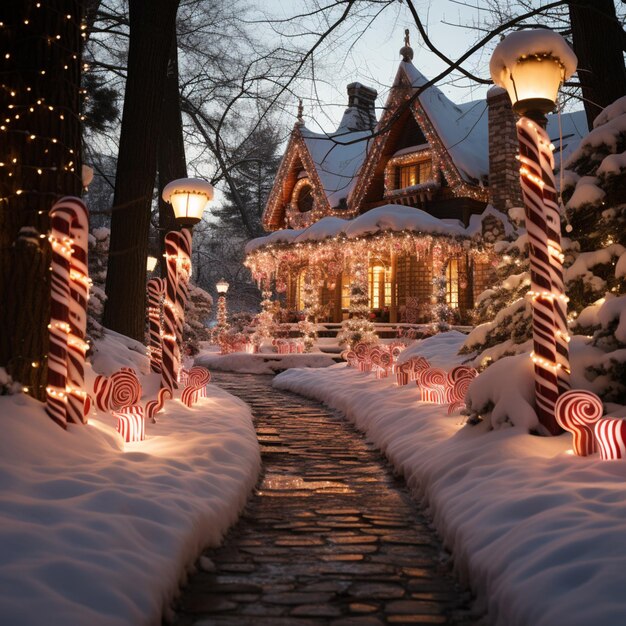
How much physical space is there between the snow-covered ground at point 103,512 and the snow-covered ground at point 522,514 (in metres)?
1.62

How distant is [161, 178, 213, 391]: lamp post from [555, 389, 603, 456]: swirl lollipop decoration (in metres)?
5.80

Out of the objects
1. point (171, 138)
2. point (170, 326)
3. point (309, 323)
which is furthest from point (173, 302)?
point (309, 323)

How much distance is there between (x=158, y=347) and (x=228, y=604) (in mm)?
7556

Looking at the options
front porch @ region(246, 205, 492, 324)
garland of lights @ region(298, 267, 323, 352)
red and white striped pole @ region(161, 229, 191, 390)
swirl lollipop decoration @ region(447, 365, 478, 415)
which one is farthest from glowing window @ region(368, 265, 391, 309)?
swirl lollipop decoration @ region(447, 365, 478, 415)

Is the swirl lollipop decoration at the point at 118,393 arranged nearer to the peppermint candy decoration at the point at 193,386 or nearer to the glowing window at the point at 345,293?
the peppermint candy decoration at the point at 193,386

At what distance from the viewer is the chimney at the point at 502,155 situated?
22.2 meters

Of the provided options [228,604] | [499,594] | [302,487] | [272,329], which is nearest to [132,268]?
[302,487]

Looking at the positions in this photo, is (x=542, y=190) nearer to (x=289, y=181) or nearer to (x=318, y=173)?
(x=318, y=173)

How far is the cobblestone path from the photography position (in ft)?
11.1

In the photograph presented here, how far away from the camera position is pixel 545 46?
5.66 m

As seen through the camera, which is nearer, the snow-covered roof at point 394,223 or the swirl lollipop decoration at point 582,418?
the swirl lollipop decoration at point 582,418

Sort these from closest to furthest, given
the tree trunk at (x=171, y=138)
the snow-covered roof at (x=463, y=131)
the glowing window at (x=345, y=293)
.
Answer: the tree trunk at (x=171, y=138) → the snow-covered roof at (x=463, y=131) → the glowing window at (x=345, y=293)

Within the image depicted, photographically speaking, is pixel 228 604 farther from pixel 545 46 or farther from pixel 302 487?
pixel 545 46

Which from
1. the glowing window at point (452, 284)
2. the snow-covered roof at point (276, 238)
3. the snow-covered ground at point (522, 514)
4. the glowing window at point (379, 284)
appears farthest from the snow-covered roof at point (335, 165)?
the snow-covered ground at point (522, 514)
